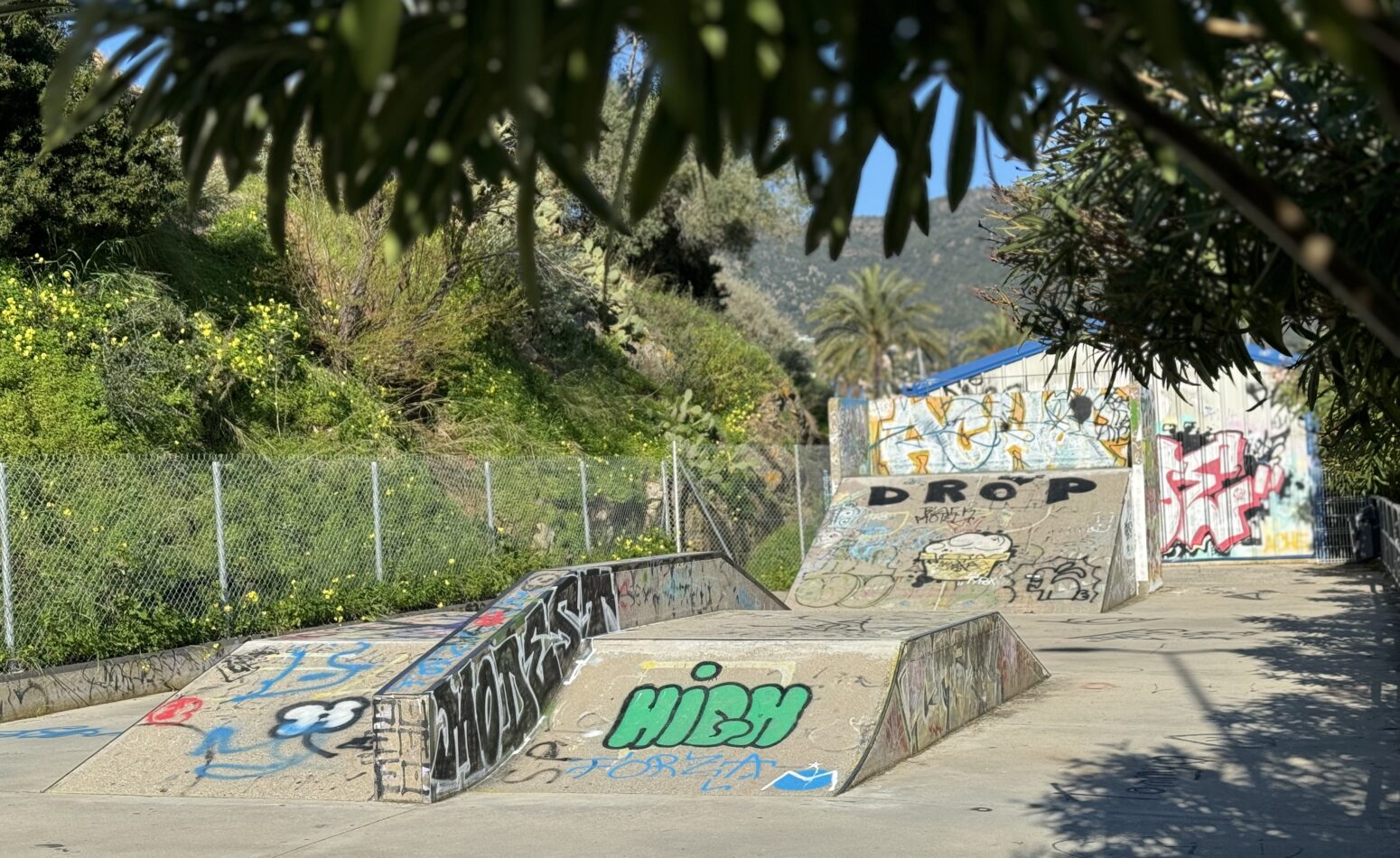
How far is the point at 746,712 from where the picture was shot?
939 cm

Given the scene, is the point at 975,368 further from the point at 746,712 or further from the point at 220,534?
the point at 746,712

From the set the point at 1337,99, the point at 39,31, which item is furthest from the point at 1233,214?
the point at 39,31

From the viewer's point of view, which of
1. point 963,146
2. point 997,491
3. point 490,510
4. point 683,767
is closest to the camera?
point 963,146

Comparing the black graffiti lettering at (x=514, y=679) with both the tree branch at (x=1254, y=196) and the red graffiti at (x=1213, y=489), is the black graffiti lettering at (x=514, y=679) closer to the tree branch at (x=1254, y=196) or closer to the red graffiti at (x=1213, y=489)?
the tree branch at (x=1254, y=196)

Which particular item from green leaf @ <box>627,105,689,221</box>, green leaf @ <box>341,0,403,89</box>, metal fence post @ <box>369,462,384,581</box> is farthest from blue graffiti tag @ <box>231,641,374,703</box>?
green leaf @ <box>341,0,403,89</box>

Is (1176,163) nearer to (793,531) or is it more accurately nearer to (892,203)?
(892,203)

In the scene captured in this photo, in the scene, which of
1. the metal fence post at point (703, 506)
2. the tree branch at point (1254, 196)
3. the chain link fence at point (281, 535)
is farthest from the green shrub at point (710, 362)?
the tree branch at point (1254, 196)

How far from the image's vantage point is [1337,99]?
125 inches

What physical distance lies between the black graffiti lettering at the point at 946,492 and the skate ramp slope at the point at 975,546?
0.07 ft

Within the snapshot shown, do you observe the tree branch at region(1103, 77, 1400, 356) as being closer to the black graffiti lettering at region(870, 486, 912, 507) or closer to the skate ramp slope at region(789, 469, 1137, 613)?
the skate ramp slope at region(789, 469, 1137, 613)

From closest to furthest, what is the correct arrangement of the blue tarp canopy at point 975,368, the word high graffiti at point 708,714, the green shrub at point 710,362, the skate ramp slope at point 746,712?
1. the skate ramp slope at point 746,712
2. the word high graffiti at point 708,714
3. the blue tarp canopy at point 975,368
4. the green shrub at point 710,362

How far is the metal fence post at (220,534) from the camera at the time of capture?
1420 centimetres

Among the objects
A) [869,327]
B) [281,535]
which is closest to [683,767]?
[281,535]

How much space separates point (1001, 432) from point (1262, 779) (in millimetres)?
16184
